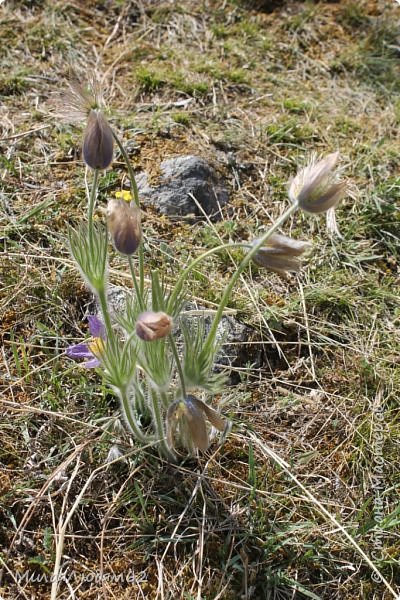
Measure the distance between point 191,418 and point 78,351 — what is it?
45 centimetres

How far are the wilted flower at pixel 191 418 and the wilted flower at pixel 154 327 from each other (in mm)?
227

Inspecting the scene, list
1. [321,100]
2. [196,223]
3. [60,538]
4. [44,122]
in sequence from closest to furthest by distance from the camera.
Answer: [60,538], [196,223], [44,122], [321,100]

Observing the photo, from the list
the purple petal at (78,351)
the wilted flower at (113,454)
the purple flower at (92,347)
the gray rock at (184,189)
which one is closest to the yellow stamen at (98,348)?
the purple flower at (92,347)

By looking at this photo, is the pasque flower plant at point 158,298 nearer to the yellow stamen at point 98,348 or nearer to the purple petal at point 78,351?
the yellow stamen at point 98,348

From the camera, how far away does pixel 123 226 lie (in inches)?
46.6

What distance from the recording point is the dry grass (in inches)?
56.1

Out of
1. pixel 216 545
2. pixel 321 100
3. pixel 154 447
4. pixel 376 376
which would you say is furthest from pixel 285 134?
pixel 216 545

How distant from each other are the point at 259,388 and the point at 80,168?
Answer: 918mm

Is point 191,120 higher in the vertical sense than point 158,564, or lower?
higher

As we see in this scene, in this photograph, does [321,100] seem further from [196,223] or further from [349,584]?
[349,584]

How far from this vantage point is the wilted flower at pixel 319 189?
118cm

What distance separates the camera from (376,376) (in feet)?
5.78

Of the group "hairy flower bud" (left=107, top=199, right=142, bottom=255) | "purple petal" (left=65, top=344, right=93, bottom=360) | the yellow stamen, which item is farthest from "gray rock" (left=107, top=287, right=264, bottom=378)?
"hairy flower bud" (left=107, top=199, right=142, bottom=255)

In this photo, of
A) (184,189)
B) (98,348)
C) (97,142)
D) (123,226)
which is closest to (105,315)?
(98,348)
